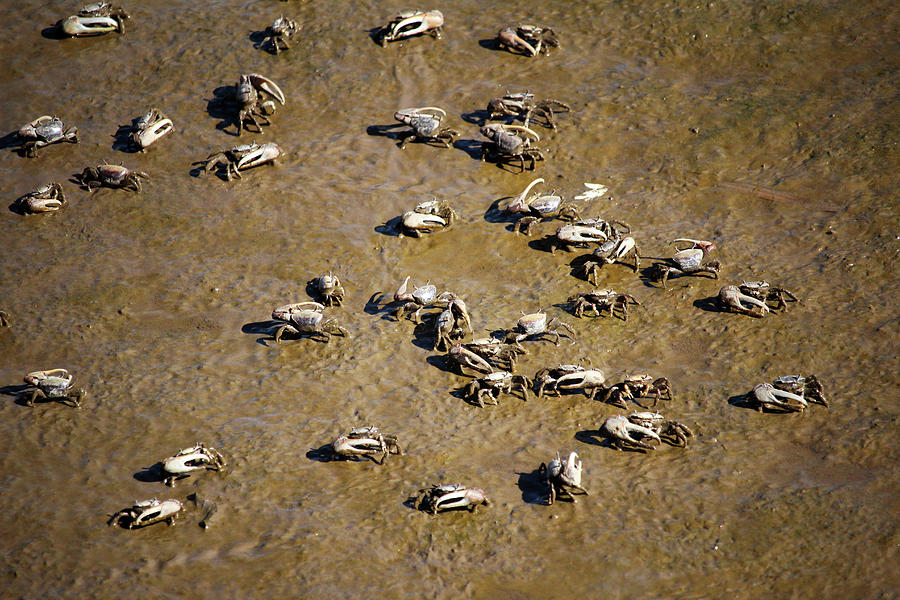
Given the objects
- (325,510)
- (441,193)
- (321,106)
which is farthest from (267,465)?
(321,106)

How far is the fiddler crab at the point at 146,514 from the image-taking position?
10.2 metres

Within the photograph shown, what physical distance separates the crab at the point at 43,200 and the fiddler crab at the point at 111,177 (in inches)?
22.7

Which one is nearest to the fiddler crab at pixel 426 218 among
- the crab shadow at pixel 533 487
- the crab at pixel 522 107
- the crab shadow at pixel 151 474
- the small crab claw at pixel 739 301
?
the crab at pixel 522 107

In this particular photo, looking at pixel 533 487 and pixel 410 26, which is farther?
pixel 410 26

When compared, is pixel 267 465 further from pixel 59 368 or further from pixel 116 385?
pixel 59 368

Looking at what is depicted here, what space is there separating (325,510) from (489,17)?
14.3 meters

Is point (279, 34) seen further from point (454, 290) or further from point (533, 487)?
point (533, 487)

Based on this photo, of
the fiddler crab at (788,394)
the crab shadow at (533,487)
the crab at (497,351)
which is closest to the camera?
the crab shadow at (533,487)

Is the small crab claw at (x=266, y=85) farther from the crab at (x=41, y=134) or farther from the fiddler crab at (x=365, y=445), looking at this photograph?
the fiddler crab at (x=365, y=445)

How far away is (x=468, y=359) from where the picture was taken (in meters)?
12.5

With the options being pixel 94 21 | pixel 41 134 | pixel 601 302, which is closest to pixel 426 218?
pixel 601 302

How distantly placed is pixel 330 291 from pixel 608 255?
5330 mm

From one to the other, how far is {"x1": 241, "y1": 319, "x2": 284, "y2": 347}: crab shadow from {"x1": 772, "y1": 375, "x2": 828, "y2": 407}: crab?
8524 mm

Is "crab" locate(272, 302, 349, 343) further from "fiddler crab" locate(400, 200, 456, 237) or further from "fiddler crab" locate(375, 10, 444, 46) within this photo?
"fiddler crab" locate(375, 10, 444, 46)
